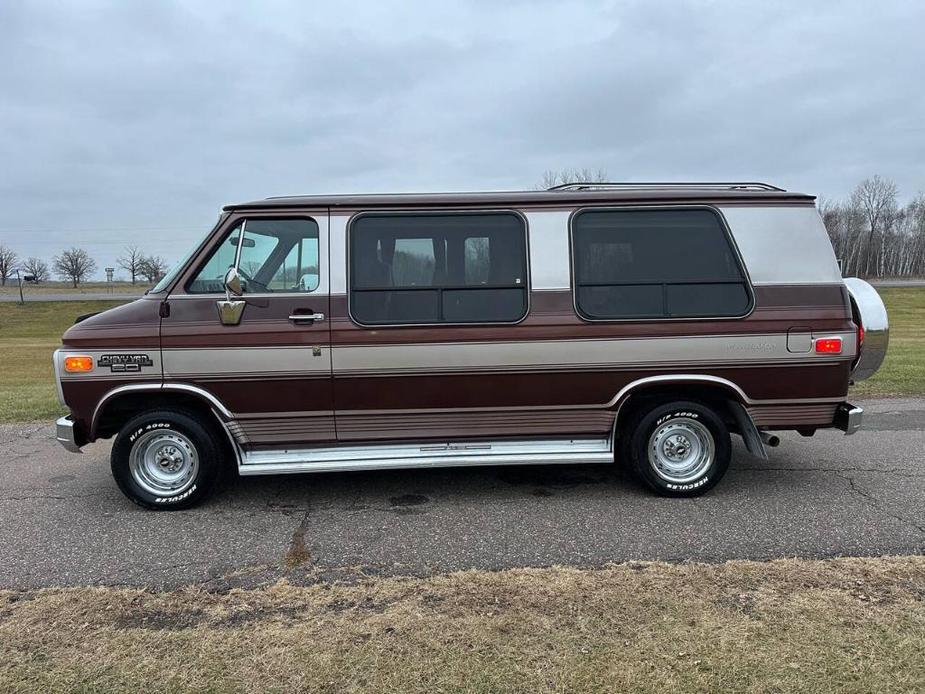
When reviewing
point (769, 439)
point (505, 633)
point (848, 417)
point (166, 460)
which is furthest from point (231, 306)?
point (848, 417)

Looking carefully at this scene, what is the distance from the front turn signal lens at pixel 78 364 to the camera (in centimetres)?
449

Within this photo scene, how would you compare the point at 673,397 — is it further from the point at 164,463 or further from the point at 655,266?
the point at 164,463

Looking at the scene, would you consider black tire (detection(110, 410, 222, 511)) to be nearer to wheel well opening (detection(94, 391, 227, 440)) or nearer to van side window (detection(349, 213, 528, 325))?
wheel well opening (detection(94, 391, 227, 440))

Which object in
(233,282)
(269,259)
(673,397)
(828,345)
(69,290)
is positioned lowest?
(673,397)

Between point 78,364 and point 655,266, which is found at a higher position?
point 655,266

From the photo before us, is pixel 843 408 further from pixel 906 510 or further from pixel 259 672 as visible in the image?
pixel 259 672

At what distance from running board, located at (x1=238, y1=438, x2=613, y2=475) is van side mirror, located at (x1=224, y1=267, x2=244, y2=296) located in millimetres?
1232

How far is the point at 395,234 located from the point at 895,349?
13567 mm

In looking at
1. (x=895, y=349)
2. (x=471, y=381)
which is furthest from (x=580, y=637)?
(x=895, y=349)

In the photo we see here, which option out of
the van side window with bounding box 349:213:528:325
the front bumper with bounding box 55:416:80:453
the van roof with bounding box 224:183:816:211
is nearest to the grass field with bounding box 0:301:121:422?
the front bumper with bounding box 55:416:80:453

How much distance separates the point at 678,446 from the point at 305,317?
299 cm

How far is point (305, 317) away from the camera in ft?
15.0

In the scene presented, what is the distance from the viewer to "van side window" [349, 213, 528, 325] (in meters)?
4.67

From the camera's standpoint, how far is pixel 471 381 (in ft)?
15.5
